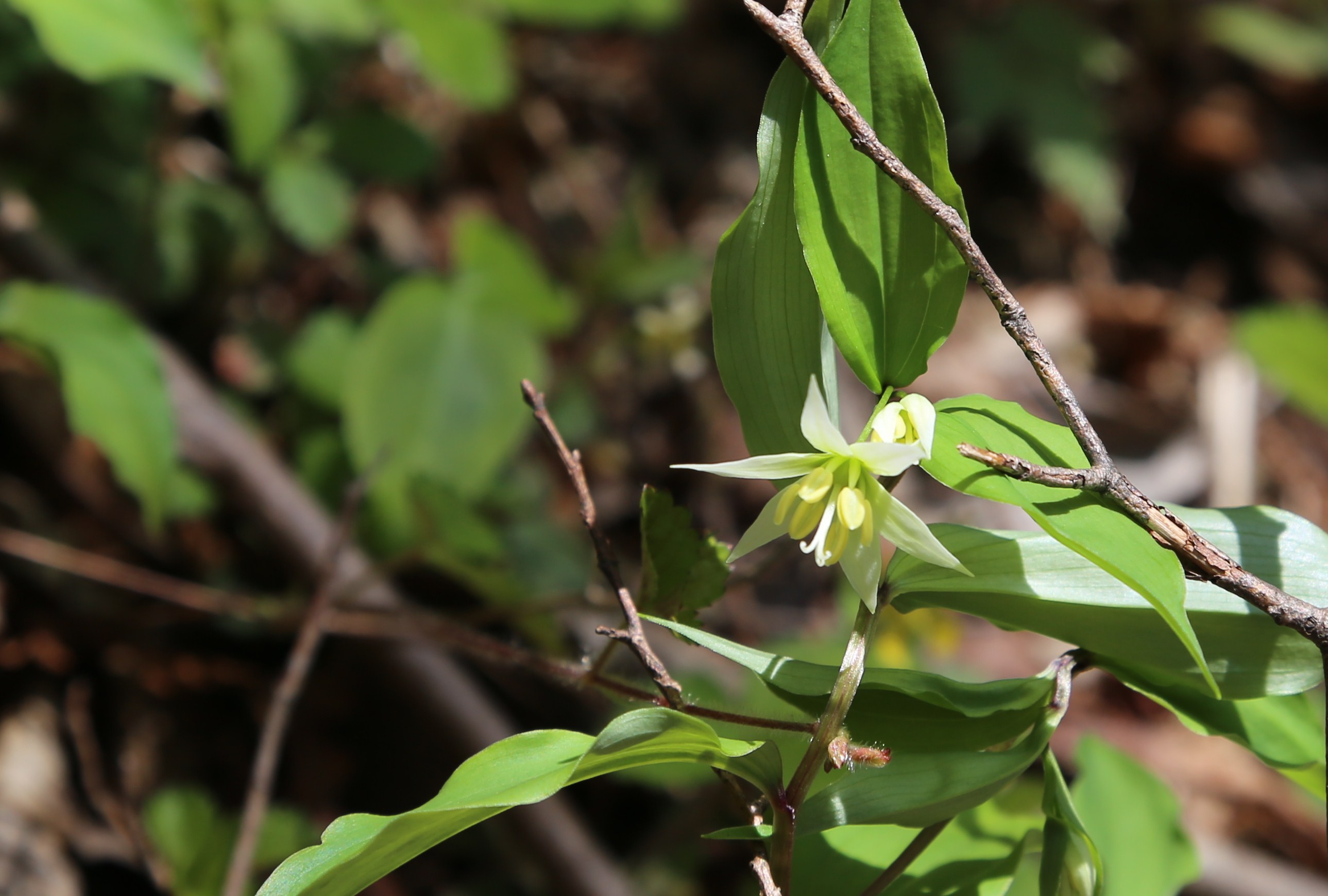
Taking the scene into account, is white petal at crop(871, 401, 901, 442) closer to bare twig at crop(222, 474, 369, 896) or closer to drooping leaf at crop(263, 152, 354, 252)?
bare twig at crop(222, 474, 369, 896)

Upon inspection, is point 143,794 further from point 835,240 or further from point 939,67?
point 939,67

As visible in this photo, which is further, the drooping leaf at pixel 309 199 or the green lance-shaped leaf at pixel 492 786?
the drooping leaf at pixel 309 199

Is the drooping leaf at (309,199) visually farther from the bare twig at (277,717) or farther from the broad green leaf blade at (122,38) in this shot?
the bare twig at (277,717)

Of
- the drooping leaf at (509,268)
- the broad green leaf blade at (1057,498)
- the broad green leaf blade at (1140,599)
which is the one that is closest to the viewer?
the broad green leaf blade at (1057,498)

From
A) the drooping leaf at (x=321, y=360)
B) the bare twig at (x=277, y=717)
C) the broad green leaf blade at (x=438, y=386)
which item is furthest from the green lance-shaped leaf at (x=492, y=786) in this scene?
the drooping leaf at (x=321, y=360)

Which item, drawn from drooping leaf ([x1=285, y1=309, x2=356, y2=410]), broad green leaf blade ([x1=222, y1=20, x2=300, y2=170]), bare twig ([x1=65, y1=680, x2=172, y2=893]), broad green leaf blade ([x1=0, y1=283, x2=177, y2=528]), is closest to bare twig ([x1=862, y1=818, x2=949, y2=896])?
broad green leaf blade ([x1=0, y1=283, x2=177, y2=528])

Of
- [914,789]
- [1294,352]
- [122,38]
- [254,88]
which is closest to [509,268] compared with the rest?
[254,88]

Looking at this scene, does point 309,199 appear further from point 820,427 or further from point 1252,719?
point 1252,719
